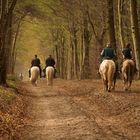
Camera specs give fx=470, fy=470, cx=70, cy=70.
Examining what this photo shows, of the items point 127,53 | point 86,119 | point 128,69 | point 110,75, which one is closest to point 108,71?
point 110,75

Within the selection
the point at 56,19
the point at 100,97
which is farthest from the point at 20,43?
the point at 100,97

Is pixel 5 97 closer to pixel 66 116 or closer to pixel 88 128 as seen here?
pixel 66 116

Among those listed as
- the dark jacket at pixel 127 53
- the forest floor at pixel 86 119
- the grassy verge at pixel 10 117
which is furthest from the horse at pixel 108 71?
the grassy verge at pixel 10 117

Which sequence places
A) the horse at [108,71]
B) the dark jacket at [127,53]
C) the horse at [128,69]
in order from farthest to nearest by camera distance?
the dark jacket at [127,53]
the horse at [128,69]
the horse at [108,71]

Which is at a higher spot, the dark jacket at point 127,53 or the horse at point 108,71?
the dark jacket at point 127,53

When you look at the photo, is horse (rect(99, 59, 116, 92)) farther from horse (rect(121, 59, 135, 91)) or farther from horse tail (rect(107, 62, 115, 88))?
horse (rect(121, 59, 135, 91))

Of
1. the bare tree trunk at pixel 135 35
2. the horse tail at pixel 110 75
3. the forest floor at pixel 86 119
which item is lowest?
the forest floor at pixel 86 119

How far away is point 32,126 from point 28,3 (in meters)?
33.8

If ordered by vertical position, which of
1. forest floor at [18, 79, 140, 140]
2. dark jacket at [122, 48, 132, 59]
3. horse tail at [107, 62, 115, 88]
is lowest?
forest floor at [18, 79, 140, 140]

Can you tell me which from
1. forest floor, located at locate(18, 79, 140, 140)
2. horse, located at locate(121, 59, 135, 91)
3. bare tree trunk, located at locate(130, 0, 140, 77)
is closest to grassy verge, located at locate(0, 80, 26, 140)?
forest floor, located at locate(18, 79, 140, 140)

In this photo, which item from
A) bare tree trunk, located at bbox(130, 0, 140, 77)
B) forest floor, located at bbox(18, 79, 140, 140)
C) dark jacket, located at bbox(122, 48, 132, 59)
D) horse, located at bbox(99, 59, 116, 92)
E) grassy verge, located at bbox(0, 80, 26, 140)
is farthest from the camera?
bare tree trunk, located at bbox(130, 0, 140, 77)

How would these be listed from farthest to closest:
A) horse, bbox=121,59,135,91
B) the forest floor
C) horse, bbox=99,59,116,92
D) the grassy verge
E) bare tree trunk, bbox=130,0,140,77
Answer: bare tree trunk, bbox=130,0,140,77
horse, bbox=121,59,135,91
horse, bbox=99,59,116,92
the grassy verge
the forest floor

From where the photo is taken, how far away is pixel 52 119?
16062 millimetres

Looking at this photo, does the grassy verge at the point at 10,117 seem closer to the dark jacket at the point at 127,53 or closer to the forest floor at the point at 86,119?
the forest floor at the point at 86,119
